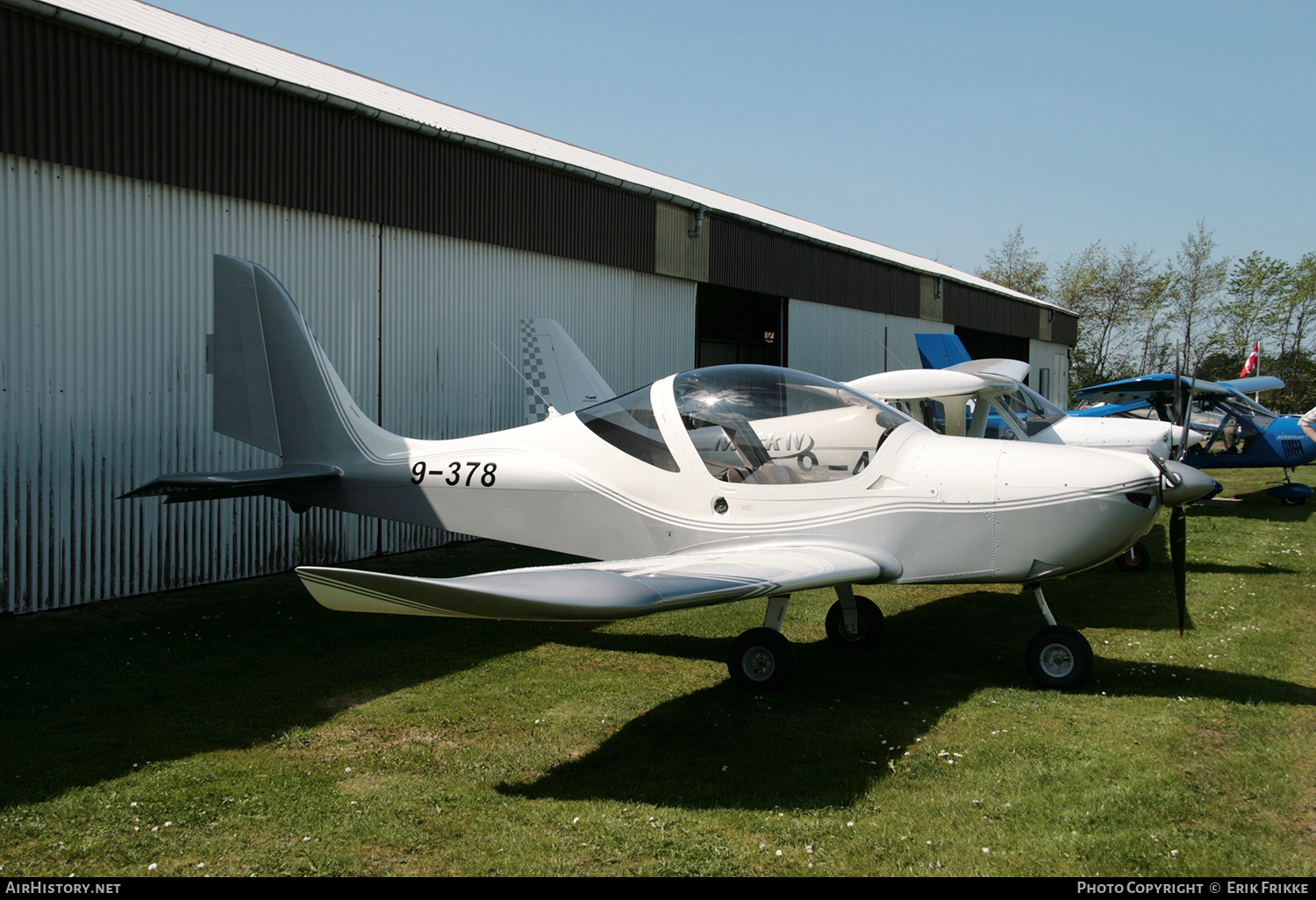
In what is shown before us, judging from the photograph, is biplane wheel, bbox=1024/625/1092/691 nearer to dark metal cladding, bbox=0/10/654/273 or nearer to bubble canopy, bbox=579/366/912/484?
bubble canopy, bbox=579/366/912/484

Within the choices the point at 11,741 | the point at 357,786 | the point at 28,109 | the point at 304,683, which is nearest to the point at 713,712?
the point at 357,786

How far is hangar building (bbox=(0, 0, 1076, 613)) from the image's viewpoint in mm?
7000

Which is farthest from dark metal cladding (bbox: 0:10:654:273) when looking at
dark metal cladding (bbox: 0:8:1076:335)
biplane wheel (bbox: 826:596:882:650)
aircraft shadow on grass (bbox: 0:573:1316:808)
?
biplane wheel (bbox: 826:596:882:650)

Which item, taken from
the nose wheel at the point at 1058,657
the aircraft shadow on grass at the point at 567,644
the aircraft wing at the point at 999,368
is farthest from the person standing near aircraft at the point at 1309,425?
the nose wheel at the point at 1058,657

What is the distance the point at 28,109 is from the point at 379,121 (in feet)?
11.6

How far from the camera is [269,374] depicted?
23.3 ft

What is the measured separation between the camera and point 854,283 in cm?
1872

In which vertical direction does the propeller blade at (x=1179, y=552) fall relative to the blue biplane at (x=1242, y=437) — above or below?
below

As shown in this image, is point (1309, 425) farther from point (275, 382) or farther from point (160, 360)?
point (160, 360)

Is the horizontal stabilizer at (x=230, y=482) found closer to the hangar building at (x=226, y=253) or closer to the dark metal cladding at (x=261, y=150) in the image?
the hangar building at (x=226, y=253)

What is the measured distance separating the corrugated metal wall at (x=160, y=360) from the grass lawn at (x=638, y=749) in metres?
0.83

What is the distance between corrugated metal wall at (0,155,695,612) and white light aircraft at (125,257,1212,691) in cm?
132

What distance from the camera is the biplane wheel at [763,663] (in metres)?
5.09

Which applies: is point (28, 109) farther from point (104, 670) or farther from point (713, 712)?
point (713, 712)
